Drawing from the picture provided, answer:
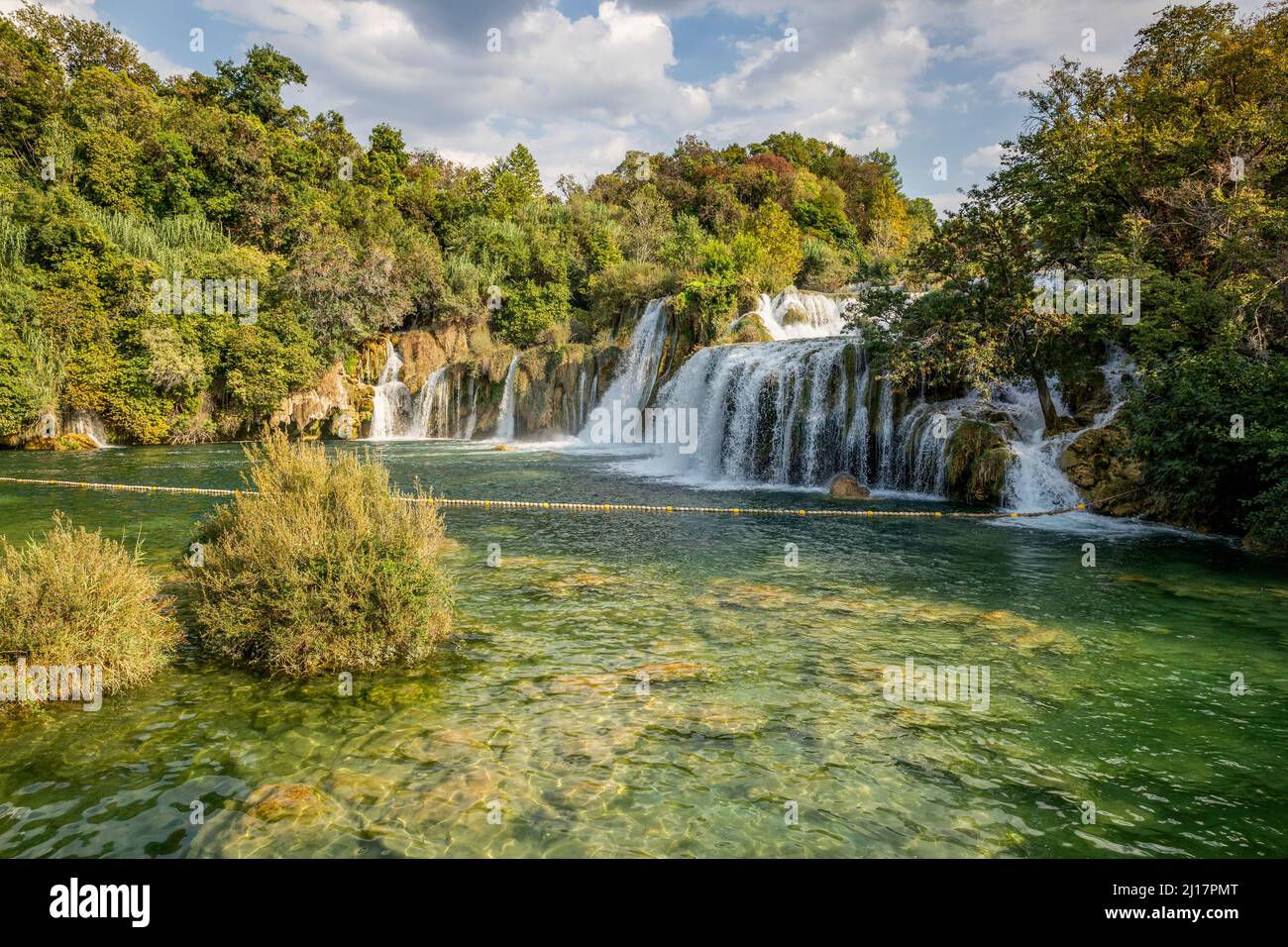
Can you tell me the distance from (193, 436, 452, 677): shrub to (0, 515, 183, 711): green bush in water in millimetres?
648

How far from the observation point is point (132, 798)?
4.24 m

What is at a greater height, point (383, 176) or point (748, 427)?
point (383, 176)

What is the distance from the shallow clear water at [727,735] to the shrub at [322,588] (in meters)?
0.30

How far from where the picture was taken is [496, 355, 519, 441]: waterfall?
33.5 metres

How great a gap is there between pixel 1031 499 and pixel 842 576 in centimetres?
734

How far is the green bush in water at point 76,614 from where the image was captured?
5.50 m

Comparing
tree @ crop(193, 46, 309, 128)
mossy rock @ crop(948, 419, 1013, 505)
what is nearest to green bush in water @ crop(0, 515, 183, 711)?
mossy rock @ crop(948, 419, 1013, 505)

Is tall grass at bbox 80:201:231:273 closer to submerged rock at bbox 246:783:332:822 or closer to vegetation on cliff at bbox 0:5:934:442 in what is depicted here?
vegetation on cliff at bbox 0:5:934:442

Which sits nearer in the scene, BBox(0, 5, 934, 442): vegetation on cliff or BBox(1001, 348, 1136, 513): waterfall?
BBox(1001, 348, 1136, 513): waterfall

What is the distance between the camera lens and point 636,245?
44.1m

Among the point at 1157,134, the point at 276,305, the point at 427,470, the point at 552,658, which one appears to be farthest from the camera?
the point at 276,305

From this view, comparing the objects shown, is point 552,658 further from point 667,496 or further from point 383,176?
point 383,176

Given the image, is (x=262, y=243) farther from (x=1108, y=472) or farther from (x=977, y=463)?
(x=1108, y=472)
